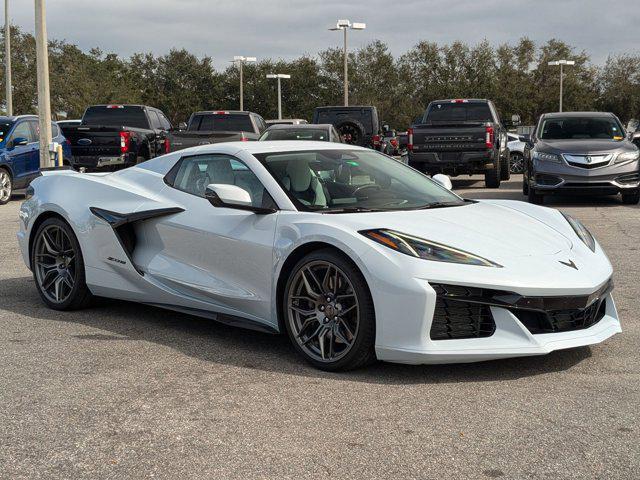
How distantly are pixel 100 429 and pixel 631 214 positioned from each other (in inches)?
457

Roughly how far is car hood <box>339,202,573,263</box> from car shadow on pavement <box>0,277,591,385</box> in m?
0.63

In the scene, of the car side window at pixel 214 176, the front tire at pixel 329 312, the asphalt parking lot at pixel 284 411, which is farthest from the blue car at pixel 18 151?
the front tire at pixel 329 312

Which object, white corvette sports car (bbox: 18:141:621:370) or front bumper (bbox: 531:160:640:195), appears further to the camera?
front bumper (bbox: 531:160:640:195)

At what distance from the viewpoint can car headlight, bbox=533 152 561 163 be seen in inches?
597

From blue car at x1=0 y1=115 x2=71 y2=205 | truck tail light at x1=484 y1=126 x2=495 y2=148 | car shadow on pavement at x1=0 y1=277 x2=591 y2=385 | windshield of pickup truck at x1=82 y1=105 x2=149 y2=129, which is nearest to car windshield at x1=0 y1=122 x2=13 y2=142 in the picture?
blue car at x1=0 y1=115 x2=71 y2=205

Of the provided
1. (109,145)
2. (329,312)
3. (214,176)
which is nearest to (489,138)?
(109,145)

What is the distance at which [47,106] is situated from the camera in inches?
766

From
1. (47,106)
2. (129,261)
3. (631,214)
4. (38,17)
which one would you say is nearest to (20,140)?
(47,106)

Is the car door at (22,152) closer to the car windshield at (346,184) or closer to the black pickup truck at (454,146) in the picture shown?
the black pickup truck at (454,146)

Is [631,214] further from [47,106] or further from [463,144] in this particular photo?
[47,106]

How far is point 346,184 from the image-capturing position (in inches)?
223

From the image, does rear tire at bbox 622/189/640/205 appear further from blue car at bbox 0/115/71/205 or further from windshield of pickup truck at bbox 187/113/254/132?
blue car at bbox 0/115/71/205

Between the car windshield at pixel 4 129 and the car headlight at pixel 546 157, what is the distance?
10.4 metres

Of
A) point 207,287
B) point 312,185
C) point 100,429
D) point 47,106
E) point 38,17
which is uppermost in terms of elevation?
point 38,17
